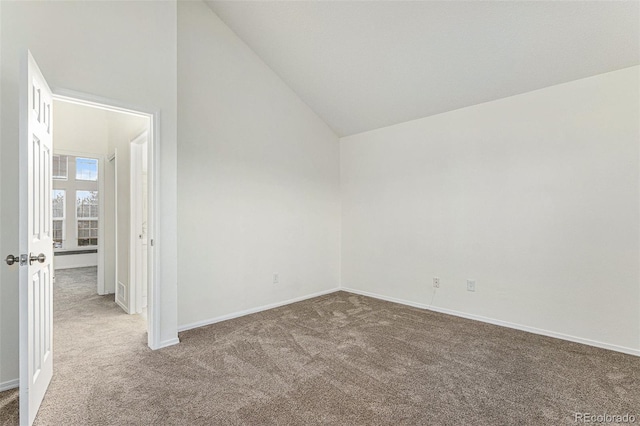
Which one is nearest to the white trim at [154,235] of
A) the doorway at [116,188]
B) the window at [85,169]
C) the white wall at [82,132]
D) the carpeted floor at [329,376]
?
the carpeted floor at [329,376]

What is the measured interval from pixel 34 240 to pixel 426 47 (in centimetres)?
337

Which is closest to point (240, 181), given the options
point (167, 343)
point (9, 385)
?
point (167, 343)

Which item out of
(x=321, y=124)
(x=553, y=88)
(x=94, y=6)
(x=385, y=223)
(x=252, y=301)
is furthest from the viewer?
(x=321, y=124)

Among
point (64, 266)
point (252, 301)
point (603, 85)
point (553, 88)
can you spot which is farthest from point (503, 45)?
point (64, 266)

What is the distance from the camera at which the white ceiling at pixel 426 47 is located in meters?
2.51

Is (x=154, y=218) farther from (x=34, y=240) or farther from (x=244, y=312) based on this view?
(x=244, y=312)

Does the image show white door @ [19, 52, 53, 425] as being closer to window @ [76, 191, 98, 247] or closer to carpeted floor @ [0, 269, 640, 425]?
carpeted floor @ [0, 269, 640, 425]

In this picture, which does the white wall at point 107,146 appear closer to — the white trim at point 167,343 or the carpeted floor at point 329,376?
the carpeted floor at point 329,376

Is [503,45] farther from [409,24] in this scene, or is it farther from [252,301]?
[252,301]

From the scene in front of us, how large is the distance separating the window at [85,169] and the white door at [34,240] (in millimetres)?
5814

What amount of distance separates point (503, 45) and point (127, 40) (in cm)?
313

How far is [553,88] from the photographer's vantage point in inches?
119

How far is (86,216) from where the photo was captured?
7.18m

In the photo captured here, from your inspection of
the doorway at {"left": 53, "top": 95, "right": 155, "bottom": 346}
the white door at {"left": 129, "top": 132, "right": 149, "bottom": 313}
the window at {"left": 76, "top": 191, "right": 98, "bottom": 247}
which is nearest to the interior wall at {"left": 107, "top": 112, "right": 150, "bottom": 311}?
the doorway at {"left": 53, "top": 95, "right": 155, "bottom": 346}
